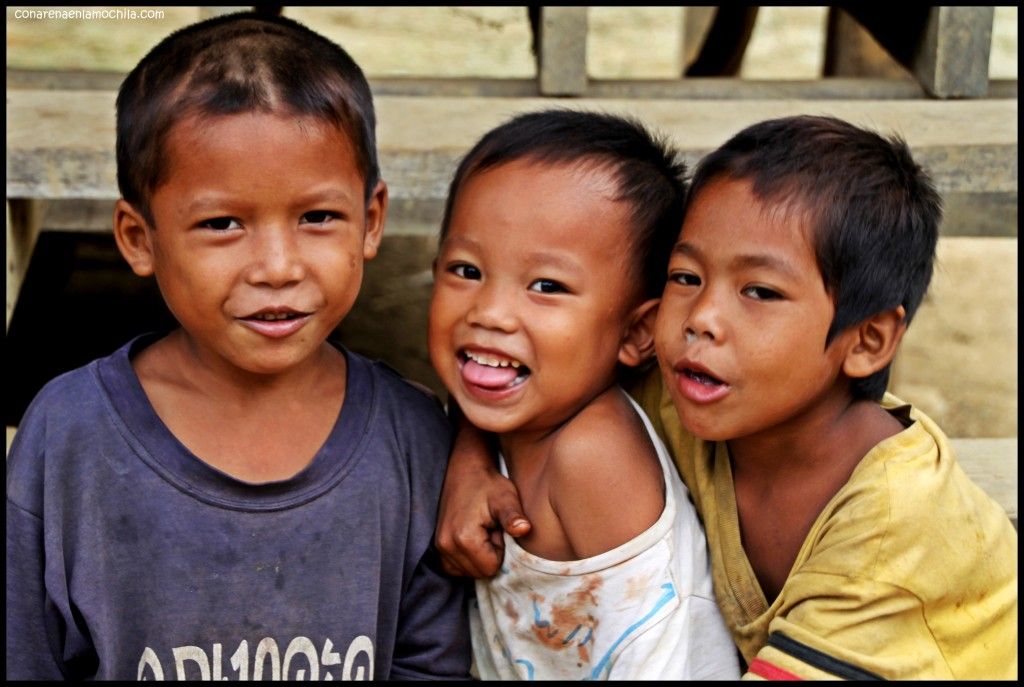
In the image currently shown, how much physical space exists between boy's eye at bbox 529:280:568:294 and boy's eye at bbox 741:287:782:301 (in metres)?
0.26

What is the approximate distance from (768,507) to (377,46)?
22.0 feet

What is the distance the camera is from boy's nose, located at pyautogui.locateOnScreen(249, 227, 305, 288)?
1633mm

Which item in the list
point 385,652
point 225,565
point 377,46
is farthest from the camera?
point 377,46

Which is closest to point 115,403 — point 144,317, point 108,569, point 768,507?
point 108,569

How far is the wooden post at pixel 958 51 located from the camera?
9.66 ft

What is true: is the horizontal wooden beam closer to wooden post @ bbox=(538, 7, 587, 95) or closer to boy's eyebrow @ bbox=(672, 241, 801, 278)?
wooden post @ bbox=(538, 7, 587, 95)

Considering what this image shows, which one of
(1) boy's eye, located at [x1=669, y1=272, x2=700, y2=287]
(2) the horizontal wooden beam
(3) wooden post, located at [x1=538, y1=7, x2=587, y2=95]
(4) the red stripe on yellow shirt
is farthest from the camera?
(3) wooden post, located at [x1=538, y1=7, x2=587, y2=95]

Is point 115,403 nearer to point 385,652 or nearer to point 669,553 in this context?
point 385,652

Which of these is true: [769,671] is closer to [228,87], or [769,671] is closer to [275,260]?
[275,260]

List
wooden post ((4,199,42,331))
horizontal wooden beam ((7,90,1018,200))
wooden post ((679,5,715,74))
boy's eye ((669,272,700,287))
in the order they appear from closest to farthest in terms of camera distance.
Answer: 1. boy's eye ((669,272,700,287))
2. horizontal wooden beam ((7,90,1018,200))
3. wooden post ((4,199,42,331))
4. wooden post ((679,5,715,74))

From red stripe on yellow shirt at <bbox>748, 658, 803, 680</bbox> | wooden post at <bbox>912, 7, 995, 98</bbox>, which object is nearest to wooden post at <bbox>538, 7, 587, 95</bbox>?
wooden post at <bbox>912, 7, 995, 98</bbox>

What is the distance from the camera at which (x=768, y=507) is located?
1784 millimetres

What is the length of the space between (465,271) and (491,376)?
0.52 feet

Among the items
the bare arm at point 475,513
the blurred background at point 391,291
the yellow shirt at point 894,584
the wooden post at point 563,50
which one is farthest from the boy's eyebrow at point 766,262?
the wooden post at point 563,50
